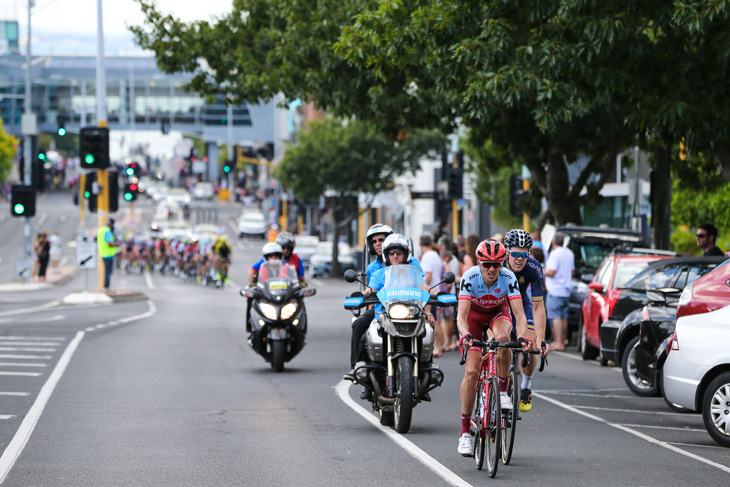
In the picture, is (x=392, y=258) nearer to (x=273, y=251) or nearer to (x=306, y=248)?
(x=273, y=251)

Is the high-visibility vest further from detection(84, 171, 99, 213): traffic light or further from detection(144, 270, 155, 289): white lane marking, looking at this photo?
detection(144, 270, 155, 289): white lane marking

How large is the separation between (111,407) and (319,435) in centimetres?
287

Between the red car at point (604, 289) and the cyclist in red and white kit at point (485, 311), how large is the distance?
8.76 m

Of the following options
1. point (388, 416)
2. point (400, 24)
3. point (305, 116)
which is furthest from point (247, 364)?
point (305, 116)

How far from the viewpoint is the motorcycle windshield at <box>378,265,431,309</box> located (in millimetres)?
11656

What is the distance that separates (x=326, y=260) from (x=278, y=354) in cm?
4212

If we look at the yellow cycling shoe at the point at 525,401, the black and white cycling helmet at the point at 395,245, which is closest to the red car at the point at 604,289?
the black and white cycling helmet at the point at 395,245

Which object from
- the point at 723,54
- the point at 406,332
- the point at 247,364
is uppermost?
the point at 723,54

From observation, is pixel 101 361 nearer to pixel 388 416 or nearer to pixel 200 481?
pixel 388 416

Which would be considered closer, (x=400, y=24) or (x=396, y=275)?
(x=396, y=275)

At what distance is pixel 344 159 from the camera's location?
59.9 m

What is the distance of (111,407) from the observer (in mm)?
13492

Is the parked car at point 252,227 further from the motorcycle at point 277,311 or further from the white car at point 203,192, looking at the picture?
the motorcycle at point 277,311

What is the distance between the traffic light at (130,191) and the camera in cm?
3919
